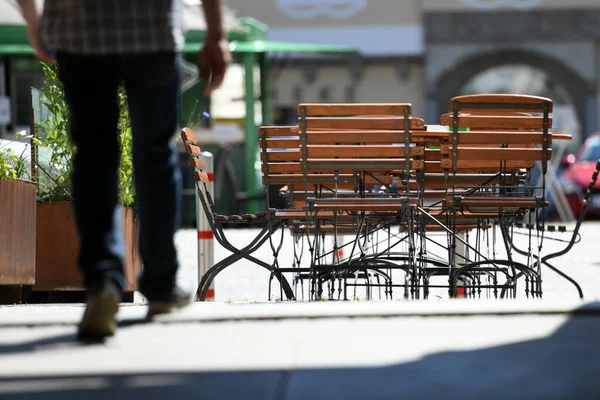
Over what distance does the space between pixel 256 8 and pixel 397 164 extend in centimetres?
2489

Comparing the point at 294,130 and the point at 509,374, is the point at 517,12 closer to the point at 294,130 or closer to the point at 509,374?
the point at 294,130

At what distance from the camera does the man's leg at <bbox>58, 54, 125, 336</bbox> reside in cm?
370

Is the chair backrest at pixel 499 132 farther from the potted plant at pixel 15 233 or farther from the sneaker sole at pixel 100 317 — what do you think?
the sneaker sole at pixel 100 317

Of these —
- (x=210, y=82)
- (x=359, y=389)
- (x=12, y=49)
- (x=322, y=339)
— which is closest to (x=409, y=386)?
(x=359, y=389)

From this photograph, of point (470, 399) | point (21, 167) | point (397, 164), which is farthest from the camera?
point (21, 167)

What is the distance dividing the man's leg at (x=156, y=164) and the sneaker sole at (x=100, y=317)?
307 mm

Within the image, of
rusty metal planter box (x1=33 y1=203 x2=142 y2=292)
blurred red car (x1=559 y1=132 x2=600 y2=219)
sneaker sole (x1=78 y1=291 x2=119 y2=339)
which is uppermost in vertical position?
sneaker sole (x1=78 y1=291 x2=119 y2=339)

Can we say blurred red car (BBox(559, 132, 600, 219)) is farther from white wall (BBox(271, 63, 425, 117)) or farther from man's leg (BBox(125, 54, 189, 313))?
man's leg (BBox(125, 54, 189, 313))

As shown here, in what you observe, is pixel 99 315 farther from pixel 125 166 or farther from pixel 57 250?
pixel 125 166

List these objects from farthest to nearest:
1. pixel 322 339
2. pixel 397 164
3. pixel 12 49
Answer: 1. pixel 12 49
2. pixel 397 164
3. pixel 322 339

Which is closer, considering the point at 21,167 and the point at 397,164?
the point at 397,164

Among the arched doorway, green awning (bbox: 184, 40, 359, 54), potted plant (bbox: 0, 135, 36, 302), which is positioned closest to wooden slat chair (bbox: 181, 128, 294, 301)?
potted plant (bbox: 0, 135, 36, 302)

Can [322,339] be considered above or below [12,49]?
below

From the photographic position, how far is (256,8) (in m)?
30.5
